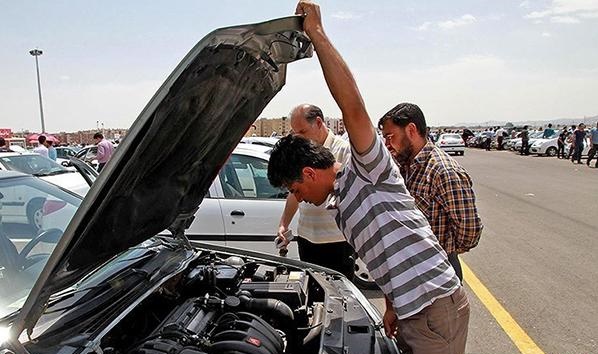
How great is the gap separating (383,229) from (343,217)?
0.19m

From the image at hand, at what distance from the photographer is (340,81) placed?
1.78 m

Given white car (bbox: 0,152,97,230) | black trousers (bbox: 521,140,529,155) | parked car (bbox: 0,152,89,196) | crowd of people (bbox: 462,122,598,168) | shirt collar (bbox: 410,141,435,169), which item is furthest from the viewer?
black trousers (bbox: 521,140,529,155)

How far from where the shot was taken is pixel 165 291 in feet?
8.25

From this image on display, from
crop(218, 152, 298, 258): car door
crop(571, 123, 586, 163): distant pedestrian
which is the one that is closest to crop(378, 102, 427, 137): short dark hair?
crop(218, 152, 298, 258): car door

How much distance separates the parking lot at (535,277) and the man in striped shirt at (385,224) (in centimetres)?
205

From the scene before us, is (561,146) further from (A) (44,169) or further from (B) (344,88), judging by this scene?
(B) (344,88)

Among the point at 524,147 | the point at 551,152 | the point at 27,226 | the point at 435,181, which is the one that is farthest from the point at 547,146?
the point at 27,226

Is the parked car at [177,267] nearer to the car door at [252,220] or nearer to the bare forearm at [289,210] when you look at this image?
the bare forearm at [289,210]

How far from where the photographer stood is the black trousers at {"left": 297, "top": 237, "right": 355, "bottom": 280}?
145 inches

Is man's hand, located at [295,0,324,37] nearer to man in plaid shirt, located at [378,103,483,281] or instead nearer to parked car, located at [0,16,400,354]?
parked car, located at [0,16,400,354]

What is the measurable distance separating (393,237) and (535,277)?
4330mm

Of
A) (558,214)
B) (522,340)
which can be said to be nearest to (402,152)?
(522,340)

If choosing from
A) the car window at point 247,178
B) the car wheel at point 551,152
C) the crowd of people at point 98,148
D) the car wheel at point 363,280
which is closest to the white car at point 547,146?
the car wheel at point 551,152

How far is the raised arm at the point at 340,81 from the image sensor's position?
5.81 ft
